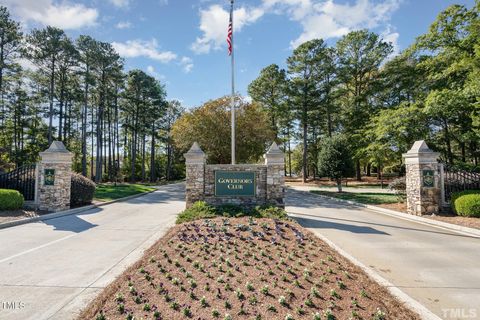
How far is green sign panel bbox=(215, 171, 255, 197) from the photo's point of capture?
10.4 metres

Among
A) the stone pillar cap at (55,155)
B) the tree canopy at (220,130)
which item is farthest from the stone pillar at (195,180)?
the tree canopy at (220,130)

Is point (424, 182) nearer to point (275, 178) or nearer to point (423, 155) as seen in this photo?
point (423, 155)

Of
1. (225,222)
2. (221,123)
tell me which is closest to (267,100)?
(221,123)

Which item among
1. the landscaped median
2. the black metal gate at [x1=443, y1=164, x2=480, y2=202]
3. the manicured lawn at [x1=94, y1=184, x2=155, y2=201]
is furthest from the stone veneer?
the manicured lawn at [x1=94, y1=184, x2=155, y2=201]

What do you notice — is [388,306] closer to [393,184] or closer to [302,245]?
[302,245]

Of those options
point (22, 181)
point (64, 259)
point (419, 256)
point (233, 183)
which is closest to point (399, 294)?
point (419, 256)

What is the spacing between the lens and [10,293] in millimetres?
4102

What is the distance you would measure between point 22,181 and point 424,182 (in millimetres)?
17271

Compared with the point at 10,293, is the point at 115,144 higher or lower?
higher

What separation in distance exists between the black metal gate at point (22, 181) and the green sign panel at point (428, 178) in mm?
16753

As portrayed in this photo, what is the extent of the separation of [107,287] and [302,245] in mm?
4031

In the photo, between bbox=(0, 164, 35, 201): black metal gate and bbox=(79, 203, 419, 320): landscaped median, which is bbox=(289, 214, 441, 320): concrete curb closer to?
bbox=(79, 203, 419, 320): landscaped median

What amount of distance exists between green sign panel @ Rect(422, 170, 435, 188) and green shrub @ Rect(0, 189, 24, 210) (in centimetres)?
1653

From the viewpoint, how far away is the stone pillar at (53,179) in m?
11.3
